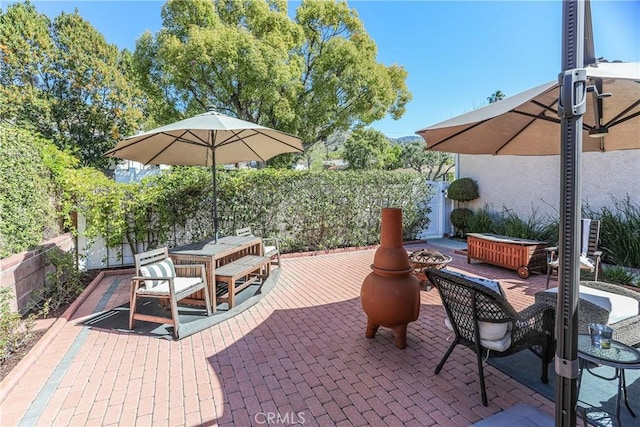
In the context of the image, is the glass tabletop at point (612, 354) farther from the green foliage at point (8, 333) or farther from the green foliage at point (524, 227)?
the green foliage at point (524, 227)

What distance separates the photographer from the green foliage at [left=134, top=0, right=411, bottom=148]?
408 inches

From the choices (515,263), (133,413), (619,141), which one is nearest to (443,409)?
(133,413)

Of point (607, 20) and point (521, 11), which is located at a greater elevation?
point (521, 11)

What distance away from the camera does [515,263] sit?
6.32 metres

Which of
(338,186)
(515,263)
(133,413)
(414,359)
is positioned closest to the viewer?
(133,413)

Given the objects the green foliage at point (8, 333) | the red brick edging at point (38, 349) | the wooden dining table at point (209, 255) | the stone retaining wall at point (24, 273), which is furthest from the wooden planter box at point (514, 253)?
the stone retaining wall at point (24, 273)

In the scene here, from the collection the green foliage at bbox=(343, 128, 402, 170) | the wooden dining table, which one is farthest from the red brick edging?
the green foliage at bbox=(343, 128, 402, 170)

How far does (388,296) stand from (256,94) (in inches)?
367

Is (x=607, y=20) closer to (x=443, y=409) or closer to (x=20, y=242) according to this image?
(x=443, y=409)

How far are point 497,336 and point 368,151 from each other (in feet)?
86.4

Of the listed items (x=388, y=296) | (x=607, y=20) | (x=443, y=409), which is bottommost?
(x=443, y=409)

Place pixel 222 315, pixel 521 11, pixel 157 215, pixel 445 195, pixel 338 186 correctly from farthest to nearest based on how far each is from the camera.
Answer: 1. pixel 445 195
2. pixel 338 186
3. pixel 157 215
4. pixel 222 315
5. pixel 521 11

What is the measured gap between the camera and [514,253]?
632 cm

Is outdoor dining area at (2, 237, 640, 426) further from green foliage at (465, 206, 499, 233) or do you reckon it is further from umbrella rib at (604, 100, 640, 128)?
green foliage at (465, 206, 499, 233)
